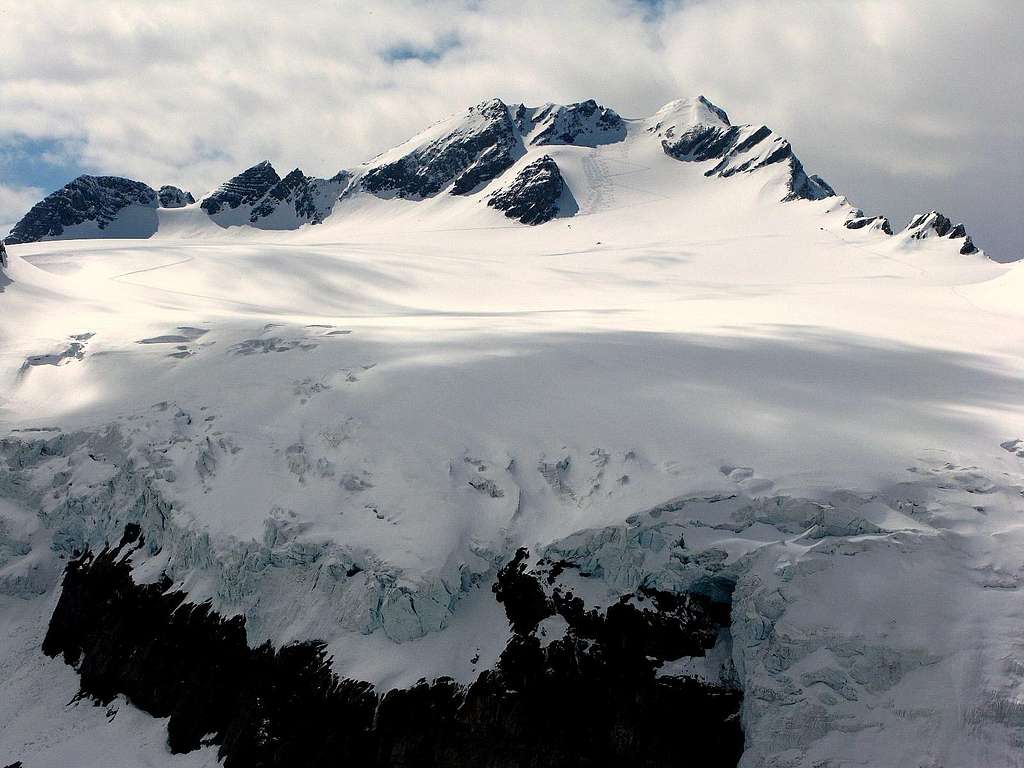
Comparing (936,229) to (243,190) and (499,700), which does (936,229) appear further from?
(243,190)

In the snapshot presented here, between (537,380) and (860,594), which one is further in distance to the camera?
(537,380)

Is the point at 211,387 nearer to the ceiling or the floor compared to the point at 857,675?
nearer to the ceiling

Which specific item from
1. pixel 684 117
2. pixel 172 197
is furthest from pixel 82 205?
pixel 684 117

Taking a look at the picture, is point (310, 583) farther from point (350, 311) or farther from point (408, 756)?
point (350, 311)

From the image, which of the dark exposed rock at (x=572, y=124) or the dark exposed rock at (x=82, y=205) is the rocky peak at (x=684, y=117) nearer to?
the dark exposed rock at (x=572, y=124)

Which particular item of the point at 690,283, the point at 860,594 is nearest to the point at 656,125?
the point at 690,283

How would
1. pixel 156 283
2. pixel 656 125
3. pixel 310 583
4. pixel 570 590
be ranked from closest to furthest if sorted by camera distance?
1. pixel 570 590
2. pixel 310 583
3. pixel 156 283
4. pixel 656 125

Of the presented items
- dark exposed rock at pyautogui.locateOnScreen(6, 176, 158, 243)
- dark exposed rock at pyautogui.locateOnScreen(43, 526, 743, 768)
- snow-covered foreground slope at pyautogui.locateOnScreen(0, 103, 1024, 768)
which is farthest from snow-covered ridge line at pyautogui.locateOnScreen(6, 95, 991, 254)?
dark exposed rock at pyautogui.locateOnScreen(43, 526, 743, 768)

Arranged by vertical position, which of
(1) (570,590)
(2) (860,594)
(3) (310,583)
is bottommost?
(3) (310,583)
